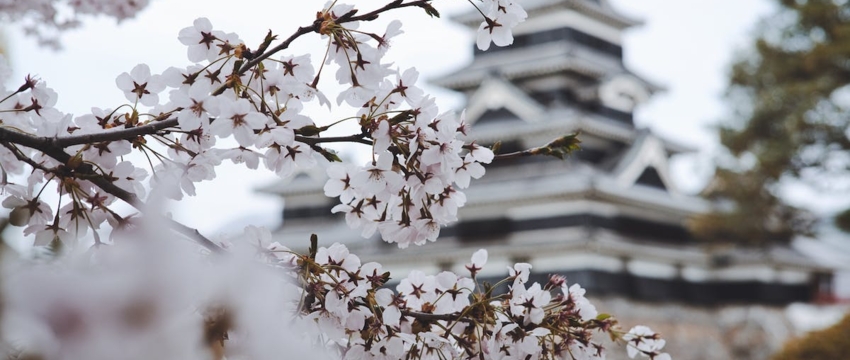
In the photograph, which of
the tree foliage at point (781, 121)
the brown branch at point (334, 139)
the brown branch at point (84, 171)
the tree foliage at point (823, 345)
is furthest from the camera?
the tree foliage at point (781, 121)

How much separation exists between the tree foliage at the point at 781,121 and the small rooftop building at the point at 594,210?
118 centimetres

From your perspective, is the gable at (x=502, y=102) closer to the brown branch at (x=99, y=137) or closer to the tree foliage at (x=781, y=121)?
the tree foliage at (x=781, y=121)

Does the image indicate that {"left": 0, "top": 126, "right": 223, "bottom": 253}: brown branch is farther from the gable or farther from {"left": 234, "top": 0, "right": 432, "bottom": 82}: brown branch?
the gable

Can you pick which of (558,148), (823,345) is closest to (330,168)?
(558,148)

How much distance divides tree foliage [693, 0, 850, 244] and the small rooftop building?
1.18 meters

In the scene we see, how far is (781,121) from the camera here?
14742 mm

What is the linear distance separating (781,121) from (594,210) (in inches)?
139

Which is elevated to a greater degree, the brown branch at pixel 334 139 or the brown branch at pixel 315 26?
the brown branch at pixel 315 26

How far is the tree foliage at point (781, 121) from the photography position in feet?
47.0

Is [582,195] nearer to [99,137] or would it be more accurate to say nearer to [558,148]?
[558,148]

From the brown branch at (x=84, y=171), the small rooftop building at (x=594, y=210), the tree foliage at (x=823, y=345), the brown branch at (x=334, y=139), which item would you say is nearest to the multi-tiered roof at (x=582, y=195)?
the small rooftop building at (x=594, y=210)

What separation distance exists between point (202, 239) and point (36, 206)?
1.34 feet

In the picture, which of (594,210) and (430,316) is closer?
(430,316)

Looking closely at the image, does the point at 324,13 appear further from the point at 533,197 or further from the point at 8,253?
the point at 533,197
